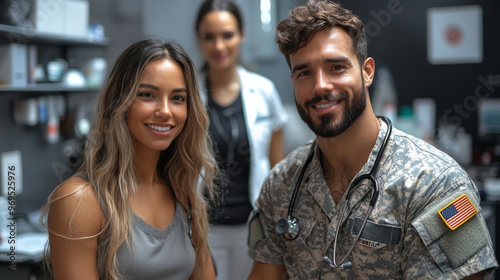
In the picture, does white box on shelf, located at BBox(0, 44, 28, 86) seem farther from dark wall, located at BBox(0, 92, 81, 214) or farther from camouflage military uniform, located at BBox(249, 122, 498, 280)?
camouflage military uniform, located at BBox(249, 122, 498, 280)

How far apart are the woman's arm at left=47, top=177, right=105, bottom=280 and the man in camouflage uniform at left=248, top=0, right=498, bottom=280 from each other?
549mm

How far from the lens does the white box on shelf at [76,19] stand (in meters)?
3.16

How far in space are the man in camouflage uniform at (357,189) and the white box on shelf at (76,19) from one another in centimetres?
204

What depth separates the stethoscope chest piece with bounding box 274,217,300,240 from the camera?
1588 millimetres

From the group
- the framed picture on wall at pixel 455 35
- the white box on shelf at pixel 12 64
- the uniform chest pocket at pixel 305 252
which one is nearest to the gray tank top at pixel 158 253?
the uniform chest pocket at pixel 305 252

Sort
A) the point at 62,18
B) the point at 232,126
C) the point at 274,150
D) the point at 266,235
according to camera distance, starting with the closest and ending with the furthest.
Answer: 1. the point at 266,235
2. the point at 232,126
3. the point at 274,150
4. the point at 62,18

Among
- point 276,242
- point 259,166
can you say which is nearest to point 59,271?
point 276,242

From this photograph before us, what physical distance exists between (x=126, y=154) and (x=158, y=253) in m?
0.31

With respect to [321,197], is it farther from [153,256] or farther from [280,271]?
[153,256]

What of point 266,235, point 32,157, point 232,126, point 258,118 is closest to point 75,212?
point 266,235

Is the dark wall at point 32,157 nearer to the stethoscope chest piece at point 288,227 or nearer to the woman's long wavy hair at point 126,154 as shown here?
the woman's long wavy hair at point 126,154

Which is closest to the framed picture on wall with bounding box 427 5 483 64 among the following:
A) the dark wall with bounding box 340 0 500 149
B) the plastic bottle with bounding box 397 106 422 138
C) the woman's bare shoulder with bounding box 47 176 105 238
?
the dark wall with bounding box 340 0 500 149

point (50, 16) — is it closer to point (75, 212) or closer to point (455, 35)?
point (75, 212)

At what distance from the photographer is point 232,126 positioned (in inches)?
98.2
